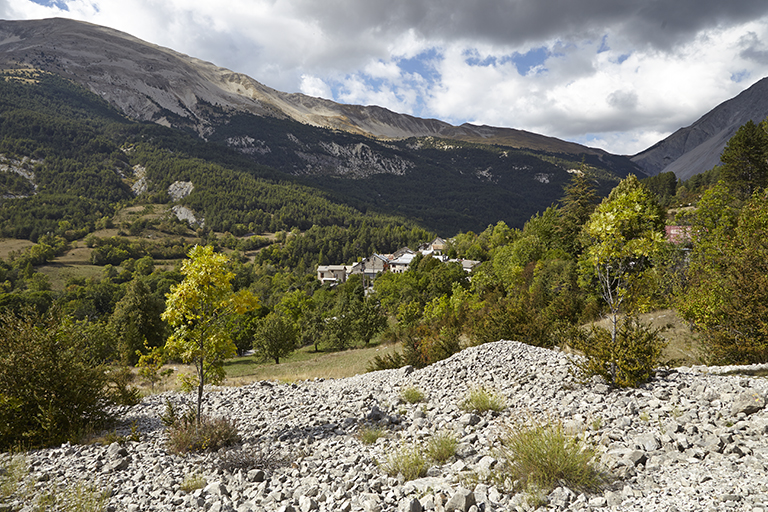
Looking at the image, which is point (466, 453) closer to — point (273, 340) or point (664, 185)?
point (273, 340)

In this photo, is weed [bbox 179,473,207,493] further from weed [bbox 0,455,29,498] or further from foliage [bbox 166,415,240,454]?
weed [bbox 0,455,29,498]

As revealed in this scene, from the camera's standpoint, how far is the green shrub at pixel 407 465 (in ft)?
21.0

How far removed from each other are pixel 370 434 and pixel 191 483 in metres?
3.66

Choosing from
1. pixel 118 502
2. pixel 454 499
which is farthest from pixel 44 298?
pixel 454 499

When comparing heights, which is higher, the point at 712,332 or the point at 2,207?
the point at 2,207

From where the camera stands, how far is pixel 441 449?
23.1 ft

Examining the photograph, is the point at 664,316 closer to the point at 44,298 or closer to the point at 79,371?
the point at 79,371

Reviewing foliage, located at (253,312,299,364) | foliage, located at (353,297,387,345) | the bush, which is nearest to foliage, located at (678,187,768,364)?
the bush

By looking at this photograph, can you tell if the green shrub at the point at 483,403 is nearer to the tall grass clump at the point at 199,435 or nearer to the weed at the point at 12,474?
the tall grass clump at the point at 199,435

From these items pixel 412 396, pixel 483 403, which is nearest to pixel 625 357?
pixel 483 403

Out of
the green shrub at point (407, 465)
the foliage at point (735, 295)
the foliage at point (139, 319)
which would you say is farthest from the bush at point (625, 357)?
the foliage at point (139, 319)

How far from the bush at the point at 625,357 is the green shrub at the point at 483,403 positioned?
89.1 inches

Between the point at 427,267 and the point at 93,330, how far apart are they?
59.8 m

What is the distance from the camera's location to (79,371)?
9.78 metres
